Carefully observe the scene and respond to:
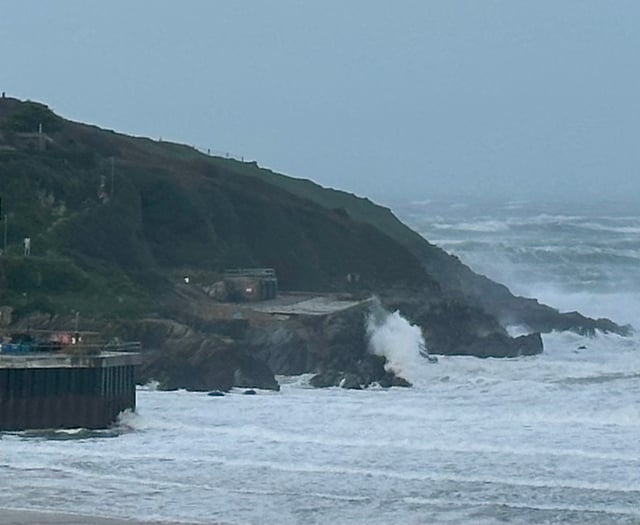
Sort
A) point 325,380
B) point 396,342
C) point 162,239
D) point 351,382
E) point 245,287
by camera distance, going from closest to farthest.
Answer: point 325,380
point 351,382
point 396,342
point 245,287
point 162,239

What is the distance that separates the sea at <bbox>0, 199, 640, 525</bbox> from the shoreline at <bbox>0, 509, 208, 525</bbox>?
0.38 metres

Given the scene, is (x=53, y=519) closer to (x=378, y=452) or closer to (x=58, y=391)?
(x=378, y=452)

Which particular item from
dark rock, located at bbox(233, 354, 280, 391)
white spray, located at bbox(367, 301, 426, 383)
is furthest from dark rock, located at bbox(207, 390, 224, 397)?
white spray, located at bbox(367, 301, 426, 383)

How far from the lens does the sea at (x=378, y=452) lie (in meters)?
29.3

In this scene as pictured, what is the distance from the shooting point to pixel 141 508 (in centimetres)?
2911

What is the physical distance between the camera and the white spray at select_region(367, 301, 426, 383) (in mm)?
49844

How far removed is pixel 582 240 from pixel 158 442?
67.9 metres

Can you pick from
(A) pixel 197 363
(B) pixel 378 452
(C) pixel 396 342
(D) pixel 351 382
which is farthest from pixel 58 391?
(C) pixel 396 342

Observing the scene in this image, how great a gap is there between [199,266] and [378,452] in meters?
26.7

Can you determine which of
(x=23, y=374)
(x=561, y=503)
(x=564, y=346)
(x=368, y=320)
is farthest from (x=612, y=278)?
(x=561, y=503)

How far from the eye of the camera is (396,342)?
51.5 meters

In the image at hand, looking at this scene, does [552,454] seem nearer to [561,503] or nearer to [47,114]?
[561,503]

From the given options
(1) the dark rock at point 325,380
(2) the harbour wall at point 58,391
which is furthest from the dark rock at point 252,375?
(2) the harbour wall at point 58,391

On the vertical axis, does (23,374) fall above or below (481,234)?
below
